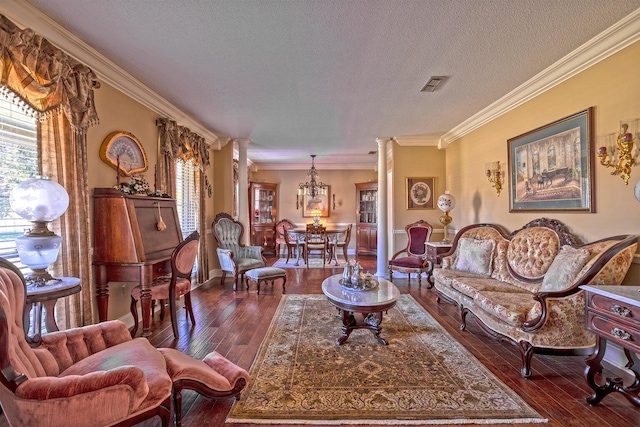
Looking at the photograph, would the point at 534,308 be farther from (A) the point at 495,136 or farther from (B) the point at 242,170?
(B) the point at 242,170

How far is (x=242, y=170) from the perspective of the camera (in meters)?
5.96

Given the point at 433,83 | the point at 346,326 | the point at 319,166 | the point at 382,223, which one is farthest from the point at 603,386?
the point at 319,166

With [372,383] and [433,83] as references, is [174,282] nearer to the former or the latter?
[372,383]

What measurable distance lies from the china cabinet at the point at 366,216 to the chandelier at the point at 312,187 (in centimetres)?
110

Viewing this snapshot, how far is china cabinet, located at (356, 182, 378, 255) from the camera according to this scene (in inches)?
328

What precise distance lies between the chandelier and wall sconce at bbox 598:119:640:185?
5791 millimetres

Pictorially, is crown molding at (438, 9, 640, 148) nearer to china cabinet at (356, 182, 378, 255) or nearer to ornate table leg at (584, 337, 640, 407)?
ornate table leg at (584, 337, 640, 407)

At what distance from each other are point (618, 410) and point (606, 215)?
62.3 inches

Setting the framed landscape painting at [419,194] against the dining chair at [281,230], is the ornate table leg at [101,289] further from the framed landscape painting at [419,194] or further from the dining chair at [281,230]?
the dining chair at [281,230]

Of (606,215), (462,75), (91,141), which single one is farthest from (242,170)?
(606,215)

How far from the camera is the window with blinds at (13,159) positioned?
7.06 feet

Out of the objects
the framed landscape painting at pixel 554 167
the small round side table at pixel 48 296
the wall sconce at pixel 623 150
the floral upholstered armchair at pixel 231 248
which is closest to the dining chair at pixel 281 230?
the floral upholstered armchair at pixel 231 248

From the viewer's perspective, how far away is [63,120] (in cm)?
248

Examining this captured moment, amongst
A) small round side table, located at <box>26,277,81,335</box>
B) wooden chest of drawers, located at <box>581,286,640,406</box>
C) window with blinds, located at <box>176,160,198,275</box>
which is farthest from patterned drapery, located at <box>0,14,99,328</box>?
wooden chest of drawers, located at <box>581,286,640,406</box>
